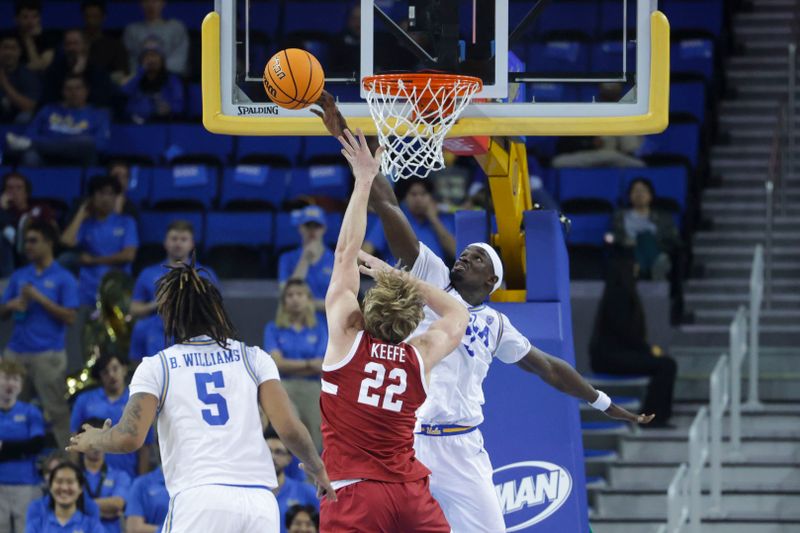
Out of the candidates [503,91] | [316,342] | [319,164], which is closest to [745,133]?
[319,164]

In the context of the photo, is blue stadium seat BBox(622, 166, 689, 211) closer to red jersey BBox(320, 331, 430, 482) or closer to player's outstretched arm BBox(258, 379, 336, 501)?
red jersey BBox(320, 331, 430, 482)

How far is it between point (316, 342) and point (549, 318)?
11.6ft

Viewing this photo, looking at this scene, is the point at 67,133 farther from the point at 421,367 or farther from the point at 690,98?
the point at 421,367

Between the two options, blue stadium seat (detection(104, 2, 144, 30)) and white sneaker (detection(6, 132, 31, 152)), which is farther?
blue stadium seat (detection(104, 2, 144, 30))

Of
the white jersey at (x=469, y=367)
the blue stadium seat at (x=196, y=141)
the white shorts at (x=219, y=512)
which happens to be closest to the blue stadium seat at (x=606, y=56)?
Answer: the blue stadium seat at (x=196, y=141)

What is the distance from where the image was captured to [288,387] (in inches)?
493

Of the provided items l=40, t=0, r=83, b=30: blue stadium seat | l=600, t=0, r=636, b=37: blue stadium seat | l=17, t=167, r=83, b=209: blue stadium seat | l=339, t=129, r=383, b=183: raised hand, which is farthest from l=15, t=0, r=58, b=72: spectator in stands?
l=339, t=129, r=383, b=183: raised hand

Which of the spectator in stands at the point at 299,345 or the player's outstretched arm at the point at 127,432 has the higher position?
the player's outstretched arm at the point at 127,432

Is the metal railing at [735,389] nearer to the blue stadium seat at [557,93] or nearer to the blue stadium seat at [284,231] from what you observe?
the blue stadium seat at [557,93]

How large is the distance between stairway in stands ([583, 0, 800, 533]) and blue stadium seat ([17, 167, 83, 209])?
5.61 metres

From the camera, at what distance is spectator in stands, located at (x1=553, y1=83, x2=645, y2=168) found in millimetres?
14711

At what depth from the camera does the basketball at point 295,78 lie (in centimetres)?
748

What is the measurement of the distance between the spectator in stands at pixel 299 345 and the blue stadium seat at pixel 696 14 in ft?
20.5

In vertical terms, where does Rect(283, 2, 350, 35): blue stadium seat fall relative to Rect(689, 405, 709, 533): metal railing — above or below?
above
